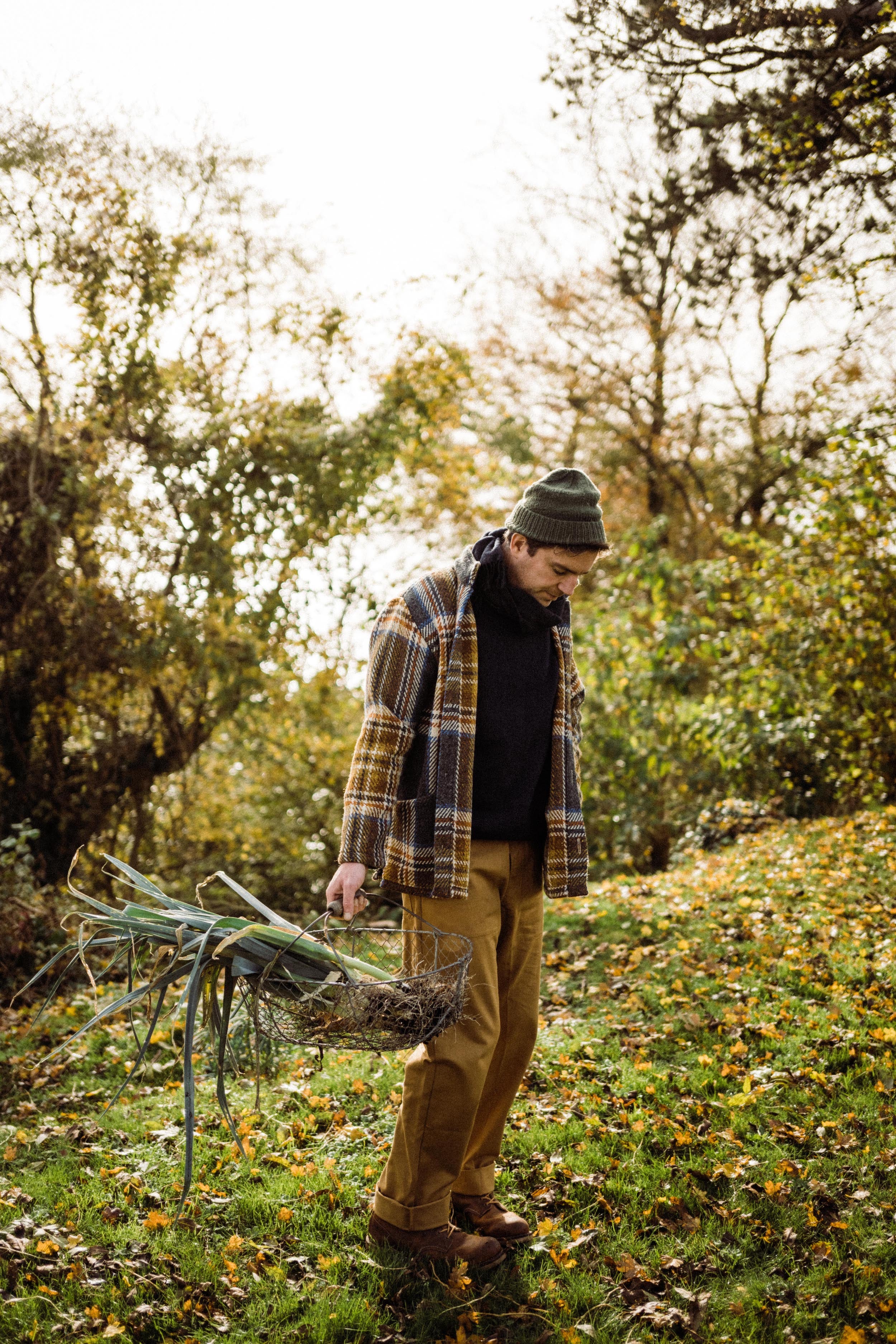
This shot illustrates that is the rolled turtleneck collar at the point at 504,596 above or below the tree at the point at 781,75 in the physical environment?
below

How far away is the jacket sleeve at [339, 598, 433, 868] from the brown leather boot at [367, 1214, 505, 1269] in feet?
3.20

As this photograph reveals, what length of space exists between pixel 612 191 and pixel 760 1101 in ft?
41.0

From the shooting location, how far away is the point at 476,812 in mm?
2809

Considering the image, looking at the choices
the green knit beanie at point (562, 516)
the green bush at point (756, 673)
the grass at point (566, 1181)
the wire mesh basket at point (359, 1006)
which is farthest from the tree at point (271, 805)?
the wire mesh basket at point (359, 1006)

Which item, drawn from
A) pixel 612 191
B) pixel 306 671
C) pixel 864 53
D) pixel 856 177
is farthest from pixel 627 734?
pixel 612 191

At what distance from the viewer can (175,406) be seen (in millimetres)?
8266

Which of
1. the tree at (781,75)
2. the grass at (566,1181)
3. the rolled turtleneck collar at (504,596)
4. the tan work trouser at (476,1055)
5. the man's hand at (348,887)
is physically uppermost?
the tree at (781,75)

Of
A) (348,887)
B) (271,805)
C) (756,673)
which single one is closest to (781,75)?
(756,673)

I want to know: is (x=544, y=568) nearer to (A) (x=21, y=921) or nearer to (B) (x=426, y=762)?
(B) (x=426, y=762)

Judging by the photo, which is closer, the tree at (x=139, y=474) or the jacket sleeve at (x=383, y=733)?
the jacket sleeve at (x=383, y=733)

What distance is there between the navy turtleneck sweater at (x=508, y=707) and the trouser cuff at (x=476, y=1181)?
3.10 feet

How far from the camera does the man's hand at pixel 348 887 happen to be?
2596 millimetres

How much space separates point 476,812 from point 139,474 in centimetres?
620

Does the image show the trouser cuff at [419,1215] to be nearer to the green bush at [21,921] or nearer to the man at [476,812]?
the man at [476,812]
